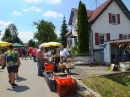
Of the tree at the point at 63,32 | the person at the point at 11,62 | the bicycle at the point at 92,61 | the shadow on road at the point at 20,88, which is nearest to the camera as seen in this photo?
the shadow on road at the point at 20,88

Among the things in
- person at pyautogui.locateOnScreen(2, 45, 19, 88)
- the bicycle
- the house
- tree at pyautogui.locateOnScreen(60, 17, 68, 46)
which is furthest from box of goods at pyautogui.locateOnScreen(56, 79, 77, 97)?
tree at pyautogui.locateOnScreen(60, 17, 68, 46)

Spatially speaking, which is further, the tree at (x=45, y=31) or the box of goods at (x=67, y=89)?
the tree at (x=45, y=31)

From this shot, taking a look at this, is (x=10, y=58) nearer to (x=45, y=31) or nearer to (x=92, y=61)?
(x=92, y=61)

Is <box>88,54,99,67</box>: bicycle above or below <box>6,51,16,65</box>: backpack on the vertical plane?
below

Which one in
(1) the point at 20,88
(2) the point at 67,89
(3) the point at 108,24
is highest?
(3) the point at 108,24

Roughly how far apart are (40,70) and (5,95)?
392 centimetres

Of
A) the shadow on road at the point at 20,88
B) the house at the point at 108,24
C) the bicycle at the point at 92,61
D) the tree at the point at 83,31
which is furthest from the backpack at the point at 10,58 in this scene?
the house at the point at 108,24

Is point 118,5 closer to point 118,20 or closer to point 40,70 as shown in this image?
point 118,20

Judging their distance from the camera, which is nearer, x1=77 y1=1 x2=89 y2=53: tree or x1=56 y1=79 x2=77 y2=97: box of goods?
x1=56 y1=79 x2=77 y2=97: box of goods

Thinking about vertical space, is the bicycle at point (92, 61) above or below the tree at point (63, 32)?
below

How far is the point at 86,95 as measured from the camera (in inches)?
248

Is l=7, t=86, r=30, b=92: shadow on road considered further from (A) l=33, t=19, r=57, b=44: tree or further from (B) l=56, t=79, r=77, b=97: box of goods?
(A) l=33, t=19, r=57, b=44: tree

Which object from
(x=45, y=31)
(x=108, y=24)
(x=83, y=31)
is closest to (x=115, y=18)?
(x=108, y=24)

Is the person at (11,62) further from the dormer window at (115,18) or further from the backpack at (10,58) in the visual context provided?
the dormer window at (115,18)
